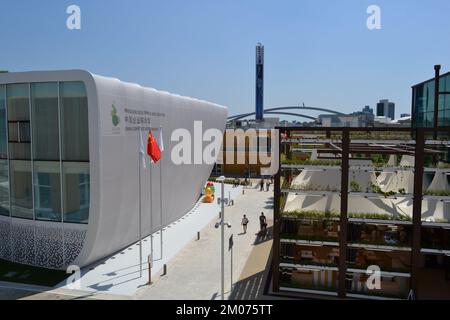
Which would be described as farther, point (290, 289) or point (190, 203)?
point (190, 203)

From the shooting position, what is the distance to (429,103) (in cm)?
3303

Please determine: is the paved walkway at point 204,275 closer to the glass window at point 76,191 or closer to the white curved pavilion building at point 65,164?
the white curved pavilion building at point 65,164

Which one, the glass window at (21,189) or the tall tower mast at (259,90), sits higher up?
the tall tower mast at (259,90)

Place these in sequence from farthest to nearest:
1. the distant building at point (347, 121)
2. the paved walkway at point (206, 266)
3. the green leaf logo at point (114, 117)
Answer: the distant building at point (347, 121), the green leaf logo at point (114, 117), the paved walkway at point (206, 266)

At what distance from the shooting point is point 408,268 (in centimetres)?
1836

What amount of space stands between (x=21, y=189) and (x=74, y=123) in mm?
5191

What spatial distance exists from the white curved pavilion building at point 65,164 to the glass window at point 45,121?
53 mm

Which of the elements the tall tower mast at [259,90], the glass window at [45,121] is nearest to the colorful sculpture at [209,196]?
the glass window at [45,121]

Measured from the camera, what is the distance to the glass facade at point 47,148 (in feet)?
69.1

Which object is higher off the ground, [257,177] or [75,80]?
[75,80]

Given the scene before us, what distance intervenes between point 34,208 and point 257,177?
134 ft
